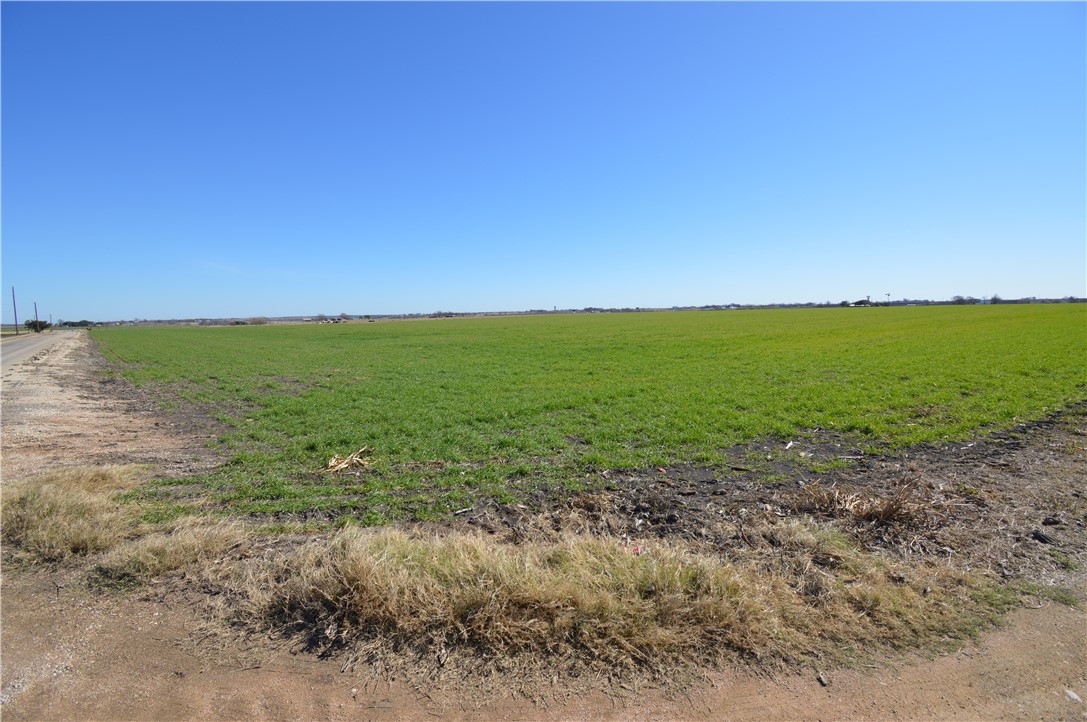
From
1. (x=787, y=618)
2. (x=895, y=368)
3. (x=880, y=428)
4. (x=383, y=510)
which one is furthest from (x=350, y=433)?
(x=895, y=368)

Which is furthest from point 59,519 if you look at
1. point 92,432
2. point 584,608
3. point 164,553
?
point 92,432

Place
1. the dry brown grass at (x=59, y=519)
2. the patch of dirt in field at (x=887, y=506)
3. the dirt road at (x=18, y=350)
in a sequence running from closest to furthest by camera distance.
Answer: the dry brown grass at (x=59, y=519), the patch of dirt in field at (x=887, y=506), the dirt road at (x=18, y=350)

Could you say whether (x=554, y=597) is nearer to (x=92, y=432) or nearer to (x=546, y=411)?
(x=546, y=411)

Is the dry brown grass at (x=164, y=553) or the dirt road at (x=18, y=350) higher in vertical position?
the dirt road at (x=18, y=350)

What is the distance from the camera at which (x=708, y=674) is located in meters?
3.35

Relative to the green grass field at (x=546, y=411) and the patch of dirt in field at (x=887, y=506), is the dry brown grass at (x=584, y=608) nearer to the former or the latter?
A: the patch of dirt in field at (x=887, y=506)

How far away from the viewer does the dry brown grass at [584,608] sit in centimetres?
351

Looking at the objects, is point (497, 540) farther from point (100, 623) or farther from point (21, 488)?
point (21, 488)

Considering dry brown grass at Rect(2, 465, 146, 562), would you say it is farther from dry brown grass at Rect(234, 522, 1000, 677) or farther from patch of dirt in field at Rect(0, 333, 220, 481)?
dry brown grass at Rect(234, 522, 1000, 677)

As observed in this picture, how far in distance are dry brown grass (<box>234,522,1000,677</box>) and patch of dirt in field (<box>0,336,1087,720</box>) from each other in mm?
217

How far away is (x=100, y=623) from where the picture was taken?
3895mm

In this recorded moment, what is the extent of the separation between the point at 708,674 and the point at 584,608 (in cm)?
96

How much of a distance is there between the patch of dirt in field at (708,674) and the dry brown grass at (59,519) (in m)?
0.42

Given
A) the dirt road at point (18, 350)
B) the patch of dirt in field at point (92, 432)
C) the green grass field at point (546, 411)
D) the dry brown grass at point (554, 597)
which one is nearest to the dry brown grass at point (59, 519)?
the dry brown grass at point (554, 597)
